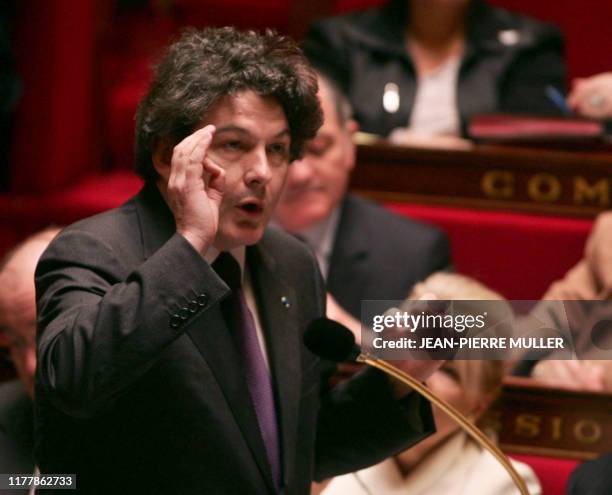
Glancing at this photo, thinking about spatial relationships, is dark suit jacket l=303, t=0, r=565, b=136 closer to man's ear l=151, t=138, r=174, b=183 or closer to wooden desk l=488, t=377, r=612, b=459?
Result: wooden desk l=488, t=377, r=612, b=459

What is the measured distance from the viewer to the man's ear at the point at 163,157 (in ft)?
2.52

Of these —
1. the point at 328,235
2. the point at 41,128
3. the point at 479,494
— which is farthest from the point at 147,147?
the point at 41,128

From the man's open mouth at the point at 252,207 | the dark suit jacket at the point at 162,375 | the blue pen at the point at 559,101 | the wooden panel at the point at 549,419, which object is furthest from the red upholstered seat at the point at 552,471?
the blue pen at the point at 559,101

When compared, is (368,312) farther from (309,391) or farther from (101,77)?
(101,77)

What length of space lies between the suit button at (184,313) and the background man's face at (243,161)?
0.30 feet

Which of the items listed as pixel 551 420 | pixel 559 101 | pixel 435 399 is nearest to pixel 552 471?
pixel 551 420

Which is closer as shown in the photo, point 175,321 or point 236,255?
point 175,321

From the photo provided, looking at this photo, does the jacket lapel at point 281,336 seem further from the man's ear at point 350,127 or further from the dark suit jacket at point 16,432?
the man's ear at point 350,127

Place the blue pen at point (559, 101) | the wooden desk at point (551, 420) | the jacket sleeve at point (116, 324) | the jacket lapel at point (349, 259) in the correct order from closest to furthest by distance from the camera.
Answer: the jacket sleeve at point (116, 324) < the wooden desk at point (551, 420) < the jacket lapel at point (349, 259) < the blue pen at point (559, 101)

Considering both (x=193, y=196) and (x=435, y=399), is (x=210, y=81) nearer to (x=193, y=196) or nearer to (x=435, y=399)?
(x=193, y=196)

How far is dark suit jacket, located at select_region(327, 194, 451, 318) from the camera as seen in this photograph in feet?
5.32

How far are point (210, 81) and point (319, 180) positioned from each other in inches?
34.9

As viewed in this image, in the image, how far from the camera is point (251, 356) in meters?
0.79

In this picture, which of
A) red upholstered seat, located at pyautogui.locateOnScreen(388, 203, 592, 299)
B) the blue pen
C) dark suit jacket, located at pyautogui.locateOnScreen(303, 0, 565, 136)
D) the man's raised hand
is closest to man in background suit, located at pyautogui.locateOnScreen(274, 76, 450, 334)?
red upholstered seat, located at pyautogui.locateOnScreen(388, 203, 592, 299)
